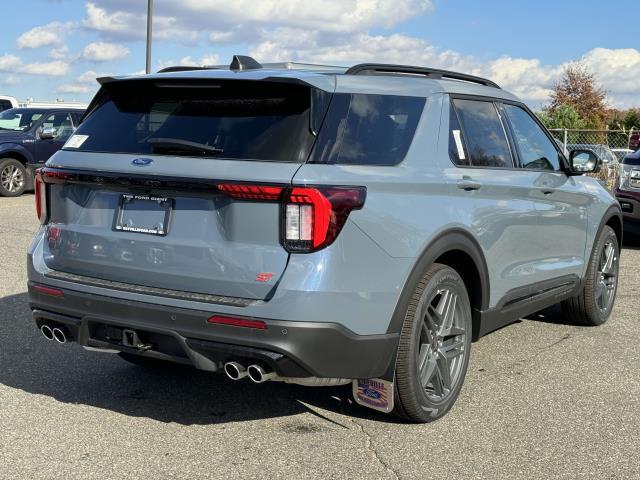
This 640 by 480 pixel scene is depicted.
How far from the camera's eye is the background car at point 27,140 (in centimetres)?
1633

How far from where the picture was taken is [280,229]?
3.57 meters

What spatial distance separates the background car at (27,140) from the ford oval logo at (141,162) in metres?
12.8

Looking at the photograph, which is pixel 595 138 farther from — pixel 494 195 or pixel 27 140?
pixel 494 195

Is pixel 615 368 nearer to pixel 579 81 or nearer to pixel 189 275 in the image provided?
pixel 189 275

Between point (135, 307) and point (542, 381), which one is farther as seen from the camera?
point (542, 381)

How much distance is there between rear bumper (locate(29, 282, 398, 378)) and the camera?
3588 millimetres

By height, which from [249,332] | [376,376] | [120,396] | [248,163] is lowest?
[120,396]

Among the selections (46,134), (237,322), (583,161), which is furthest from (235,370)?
(46,134)

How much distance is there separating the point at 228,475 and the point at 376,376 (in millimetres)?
815

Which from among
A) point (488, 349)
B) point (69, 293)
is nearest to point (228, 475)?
point (69, 293)

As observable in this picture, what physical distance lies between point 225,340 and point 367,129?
1208 millimetres

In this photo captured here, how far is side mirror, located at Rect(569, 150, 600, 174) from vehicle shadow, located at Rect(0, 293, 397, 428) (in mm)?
2419

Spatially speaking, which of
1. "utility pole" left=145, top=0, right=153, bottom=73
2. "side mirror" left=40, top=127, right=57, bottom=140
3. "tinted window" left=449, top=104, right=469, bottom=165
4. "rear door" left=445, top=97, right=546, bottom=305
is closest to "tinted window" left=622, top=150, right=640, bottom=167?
"rear door" left=445, top=97, right=546, bottom=305

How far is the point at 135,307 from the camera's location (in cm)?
381
